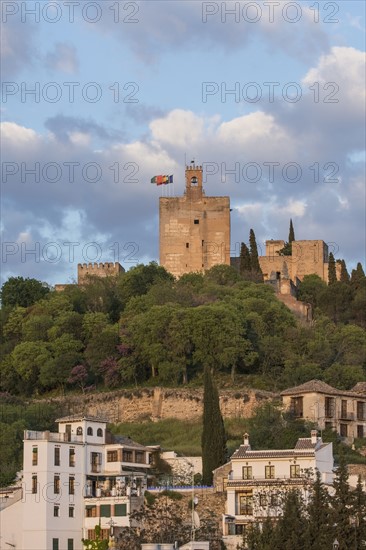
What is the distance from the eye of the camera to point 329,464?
8069 centimetres

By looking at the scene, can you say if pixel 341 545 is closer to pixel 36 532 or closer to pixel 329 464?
pixel 329 464

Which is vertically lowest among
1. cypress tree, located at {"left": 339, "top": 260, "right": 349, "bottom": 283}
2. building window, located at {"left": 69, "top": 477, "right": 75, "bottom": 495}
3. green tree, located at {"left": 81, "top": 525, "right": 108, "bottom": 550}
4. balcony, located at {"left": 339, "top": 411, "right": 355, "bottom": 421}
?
green tree, located at {"left": 81, "top": 525, "right": 108, "bottom": 550}

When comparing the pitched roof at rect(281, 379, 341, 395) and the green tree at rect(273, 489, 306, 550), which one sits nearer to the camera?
the green tree at rect(273, 489, 306, 550)

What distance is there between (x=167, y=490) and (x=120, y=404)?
17431 mm

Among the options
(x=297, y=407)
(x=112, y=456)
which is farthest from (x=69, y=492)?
(x=297, y=407)

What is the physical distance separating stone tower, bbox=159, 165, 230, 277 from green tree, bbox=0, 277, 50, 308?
1198 centimetres

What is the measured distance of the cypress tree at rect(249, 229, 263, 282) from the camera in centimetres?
11891

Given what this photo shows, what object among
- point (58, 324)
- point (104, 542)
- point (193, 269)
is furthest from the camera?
point (193, 269)

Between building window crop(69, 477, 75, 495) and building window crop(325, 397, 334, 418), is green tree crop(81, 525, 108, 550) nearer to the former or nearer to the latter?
building window crop(69, 477, 75, 495)

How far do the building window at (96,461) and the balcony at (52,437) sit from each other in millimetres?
1022

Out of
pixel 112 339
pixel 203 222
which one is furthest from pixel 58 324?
pixel 203 222

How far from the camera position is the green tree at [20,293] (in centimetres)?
11444

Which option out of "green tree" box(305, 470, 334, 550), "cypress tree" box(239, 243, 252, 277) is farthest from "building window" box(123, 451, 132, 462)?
"cypress tree" box(239, 243, 252, 277)

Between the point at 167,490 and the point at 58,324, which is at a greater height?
the point at 58,324
